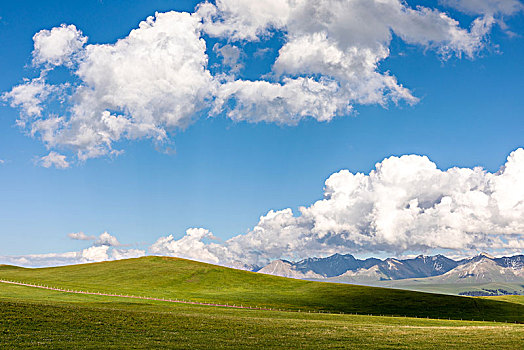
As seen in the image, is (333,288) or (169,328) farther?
(333,288)

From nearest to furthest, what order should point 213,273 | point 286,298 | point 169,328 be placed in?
point 169,328
point 286,298
point 213,273

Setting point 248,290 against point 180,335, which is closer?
point 180,335

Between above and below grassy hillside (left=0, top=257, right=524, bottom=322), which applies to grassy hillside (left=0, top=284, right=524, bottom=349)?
above

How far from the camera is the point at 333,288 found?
14500 centimetres

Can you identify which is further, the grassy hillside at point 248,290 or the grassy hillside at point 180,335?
the grassy hillside at point 248,290

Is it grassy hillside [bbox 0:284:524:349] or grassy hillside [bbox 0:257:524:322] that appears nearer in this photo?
grassy hillside [bbox 0:284:524:349]

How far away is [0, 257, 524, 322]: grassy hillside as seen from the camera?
11125cm

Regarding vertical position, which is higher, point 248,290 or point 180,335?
point 180,335

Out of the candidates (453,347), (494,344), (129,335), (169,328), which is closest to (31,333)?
(129,335)

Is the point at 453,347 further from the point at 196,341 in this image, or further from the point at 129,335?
the point at 129,335

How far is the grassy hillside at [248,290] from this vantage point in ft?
365

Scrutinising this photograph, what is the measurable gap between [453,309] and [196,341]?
101359 millimetres

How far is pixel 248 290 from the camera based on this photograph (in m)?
137

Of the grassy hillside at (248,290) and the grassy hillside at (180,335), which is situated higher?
the grassy hillside at (180,335)
